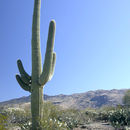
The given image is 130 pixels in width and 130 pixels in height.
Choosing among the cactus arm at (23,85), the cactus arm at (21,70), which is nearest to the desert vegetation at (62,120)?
the cactus arm at (23,85)

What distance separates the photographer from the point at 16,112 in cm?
1811

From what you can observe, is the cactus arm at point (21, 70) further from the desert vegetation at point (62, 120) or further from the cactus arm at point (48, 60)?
the desert vegetation at point (62, 120)

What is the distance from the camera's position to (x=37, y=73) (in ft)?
28.3

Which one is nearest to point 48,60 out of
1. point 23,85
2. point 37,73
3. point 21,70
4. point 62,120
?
point 37,73

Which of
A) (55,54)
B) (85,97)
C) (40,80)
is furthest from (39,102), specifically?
(85,97)

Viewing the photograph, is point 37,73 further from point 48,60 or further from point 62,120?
point 62,120

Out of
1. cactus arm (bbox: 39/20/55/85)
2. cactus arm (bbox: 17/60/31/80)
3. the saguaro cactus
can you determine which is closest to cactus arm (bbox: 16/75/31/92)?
the saguaro cactus

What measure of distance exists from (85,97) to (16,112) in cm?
6780

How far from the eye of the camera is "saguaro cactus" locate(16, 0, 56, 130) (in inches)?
326

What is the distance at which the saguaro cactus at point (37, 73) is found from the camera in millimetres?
8281

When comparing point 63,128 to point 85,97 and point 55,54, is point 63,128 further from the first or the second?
point 85,97

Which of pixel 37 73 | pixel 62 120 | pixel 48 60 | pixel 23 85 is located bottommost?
pixel 62 120

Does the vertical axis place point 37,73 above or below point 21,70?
below

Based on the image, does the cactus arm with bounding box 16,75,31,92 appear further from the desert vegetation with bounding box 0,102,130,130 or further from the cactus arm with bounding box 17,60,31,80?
the desert vegetation with bounding box 0,102,130,130
